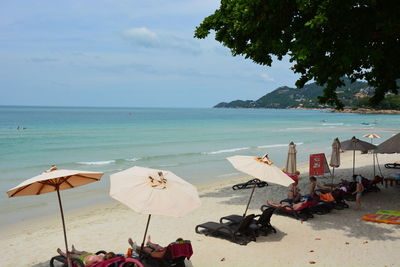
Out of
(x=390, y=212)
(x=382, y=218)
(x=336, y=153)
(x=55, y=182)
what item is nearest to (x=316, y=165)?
(x=336, y=153)

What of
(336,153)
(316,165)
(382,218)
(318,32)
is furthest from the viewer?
(316,165)

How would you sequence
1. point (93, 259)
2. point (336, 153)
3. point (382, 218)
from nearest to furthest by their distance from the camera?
point (93, 259) < point (382, 218) < point (336, 153)

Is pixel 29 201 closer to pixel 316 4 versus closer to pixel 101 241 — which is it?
pixel 101 241

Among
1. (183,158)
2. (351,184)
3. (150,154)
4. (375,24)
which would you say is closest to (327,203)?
(351,184)

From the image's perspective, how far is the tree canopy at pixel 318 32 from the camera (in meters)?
9.62

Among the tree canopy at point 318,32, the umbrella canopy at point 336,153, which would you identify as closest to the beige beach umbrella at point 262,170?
the tree canopy at point 318,32

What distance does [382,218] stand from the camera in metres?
10.5

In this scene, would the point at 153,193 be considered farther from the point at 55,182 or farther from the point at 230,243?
the point at 230,243

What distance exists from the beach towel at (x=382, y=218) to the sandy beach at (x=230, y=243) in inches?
8.4

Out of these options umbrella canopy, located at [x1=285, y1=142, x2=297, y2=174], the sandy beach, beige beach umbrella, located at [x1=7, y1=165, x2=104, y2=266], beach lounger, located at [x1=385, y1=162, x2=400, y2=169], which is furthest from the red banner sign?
beige beach umbrella, located at [x1=7, y1=165, x2=104, y2=266]

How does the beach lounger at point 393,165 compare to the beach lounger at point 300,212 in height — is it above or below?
below

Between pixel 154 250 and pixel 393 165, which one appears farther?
pixel 393 165

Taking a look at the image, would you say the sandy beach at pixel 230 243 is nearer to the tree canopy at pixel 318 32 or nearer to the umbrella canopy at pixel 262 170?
the umbrella canopy at pixel 262 170

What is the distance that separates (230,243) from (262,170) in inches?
75.6
